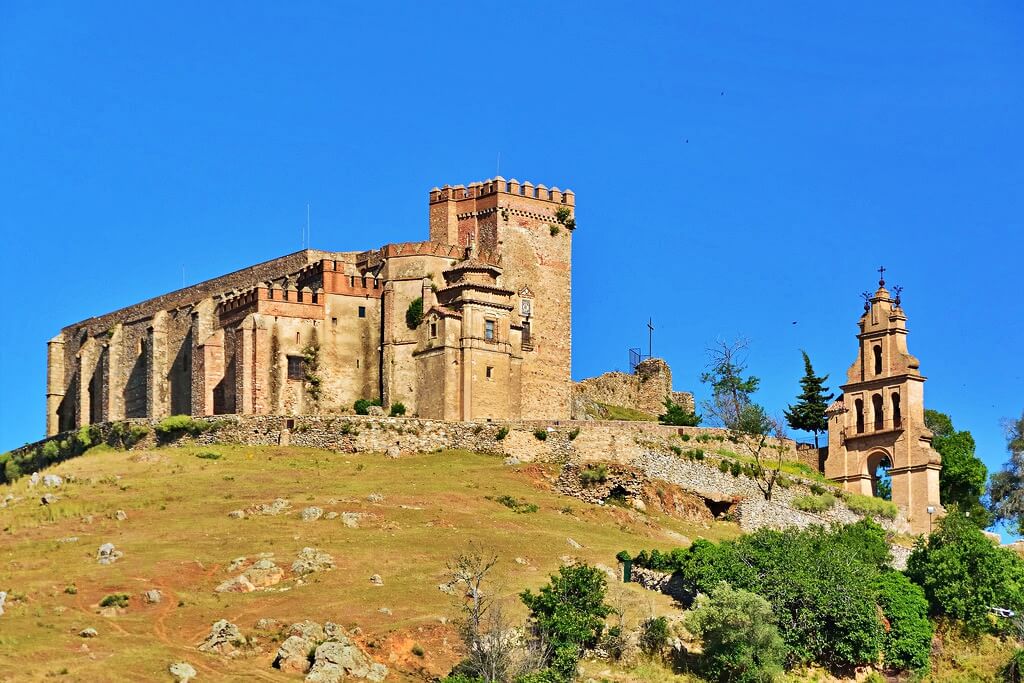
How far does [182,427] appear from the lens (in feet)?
297

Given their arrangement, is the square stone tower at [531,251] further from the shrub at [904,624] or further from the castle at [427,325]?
the shrub at [904,624]

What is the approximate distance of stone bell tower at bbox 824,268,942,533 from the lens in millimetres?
94188

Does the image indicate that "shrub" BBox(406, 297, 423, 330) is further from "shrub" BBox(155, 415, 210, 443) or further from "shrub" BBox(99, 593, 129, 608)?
"shrub" BBox(99, 593, 129, 608)

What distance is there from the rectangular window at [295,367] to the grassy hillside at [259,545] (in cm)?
809

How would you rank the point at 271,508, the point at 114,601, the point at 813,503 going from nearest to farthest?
the point at 114,601, the point at 271,508, the point at 813,503

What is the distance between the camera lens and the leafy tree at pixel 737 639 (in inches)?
2680

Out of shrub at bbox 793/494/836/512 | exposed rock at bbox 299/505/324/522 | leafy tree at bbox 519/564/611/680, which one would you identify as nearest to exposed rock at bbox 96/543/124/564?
exposed rock at bbox 299/505/324/522

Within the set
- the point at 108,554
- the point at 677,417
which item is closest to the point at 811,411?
the point at 677,417

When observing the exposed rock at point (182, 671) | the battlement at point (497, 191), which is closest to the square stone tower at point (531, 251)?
the battlement at point (497, 191)

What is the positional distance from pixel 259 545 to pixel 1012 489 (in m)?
45.0

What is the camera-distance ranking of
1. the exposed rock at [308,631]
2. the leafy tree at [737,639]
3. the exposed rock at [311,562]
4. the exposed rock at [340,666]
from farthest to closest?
the exposed rock at [311,562], the leafy tree at [737,639], the exposed rock at [308,631], the exposed rock at [340,666]

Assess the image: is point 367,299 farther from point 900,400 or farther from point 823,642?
point 823,642

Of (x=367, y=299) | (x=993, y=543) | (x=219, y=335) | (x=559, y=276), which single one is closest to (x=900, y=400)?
(x=993, y=543)

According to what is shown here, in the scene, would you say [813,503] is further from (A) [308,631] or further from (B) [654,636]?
(A) [308,631]
